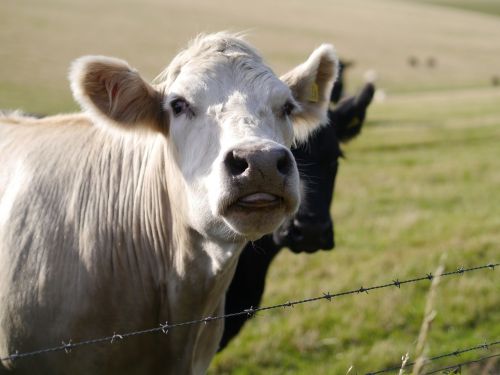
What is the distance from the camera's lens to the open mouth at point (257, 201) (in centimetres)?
344

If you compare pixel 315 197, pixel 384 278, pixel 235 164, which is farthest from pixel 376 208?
pixel 235 164

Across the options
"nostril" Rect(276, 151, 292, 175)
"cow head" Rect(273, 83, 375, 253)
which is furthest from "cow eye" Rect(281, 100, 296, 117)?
"cow head" Rect(273, 83, 375, 253)

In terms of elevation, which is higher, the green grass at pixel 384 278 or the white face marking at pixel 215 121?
the white face marking at pixel 215 121

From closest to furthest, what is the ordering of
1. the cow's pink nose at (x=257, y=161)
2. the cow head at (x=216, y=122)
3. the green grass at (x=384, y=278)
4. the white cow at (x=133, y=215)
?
the cow's pink nose at (x=257, y=161) → the cow head at (x=216, y=122) → the white cow at (x=133, y=215) → the green grass at (x=384, y=278)

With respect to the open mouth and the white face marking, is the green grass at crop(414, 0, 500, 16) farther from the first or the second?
the open mouth

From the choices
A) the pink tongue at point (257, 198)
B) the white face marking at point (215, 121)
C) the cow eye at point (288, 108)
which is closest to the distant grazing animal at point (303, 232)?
the cow eye at point (288, 108)

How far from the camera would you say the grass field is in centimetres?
684

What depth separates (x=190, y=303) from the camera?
4.07m

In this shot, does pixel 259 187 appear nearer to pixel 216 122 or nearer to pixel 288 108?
pixel 216 122

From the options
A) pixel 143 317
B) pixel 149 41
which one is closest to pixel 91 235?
pixel 143 317

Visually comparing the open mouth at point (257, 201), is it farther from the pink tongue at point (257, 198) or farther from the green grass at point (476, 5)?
the green grass at point (476, 5)

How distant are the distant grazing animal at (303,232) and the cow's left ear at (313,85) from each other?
79cm

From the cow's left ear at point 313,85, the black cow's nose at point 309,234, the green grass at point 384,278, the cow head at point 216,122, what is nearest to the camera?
the cow head at point 216,122

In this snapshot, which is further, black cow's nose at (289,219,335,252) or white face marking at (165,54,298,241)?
black cow's nose at (289,219,335,252)
